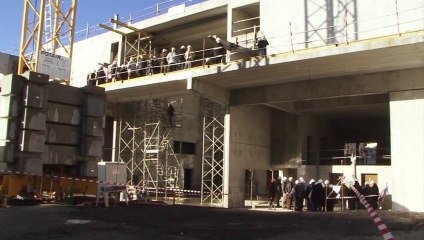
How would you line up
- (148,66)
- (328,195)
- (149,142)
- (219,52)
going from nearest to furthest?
(328,195) < (219,52) < (148,66) < (149,142)

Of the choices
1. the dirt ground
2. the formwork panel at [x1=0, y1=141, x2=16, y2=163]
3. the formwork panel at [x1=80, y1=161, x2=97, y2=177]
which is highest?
the formwork panel at [x1=0, y1=141, x2=16, y2=163]

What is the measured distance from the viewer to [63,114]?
14930 millimetres

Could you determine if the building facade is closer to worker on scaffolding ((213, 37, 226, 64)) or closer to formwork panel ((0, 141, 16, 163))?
worker on scaffolding ((213, 37, 226, 64))

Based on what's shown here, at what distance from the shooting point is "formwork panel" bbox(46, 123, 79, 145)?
47.4 feet

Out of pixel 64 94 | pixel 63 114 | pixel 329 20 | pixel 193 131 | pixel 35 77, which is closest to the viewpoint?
pixel 35 77

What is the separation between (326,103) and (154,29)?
38.1ft

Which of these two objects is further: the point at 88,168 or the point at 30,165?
the point at 88,168

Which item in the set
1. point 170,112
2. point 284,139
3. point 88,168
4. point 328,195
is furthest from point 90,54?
point 328,195

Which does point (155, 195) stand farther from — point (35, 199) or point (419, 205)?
point (419, 205)

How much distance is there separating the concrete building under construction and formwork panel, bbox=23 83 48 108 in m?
2.51

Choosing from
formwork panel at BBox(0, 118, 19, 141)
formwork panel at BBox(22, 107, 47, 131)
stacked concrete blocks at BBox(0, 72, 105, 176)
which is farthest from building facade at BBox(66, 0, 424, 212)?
formwork panel at BBox(0, 118, 19, 141)

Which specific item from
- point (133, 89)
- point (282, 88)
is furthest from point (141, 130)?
point (282, 88)

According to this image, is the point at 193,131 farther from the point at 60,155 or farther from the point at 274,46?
Answer: the point at 60,155

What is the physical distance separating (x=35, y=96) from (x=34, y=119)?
27.4 inches
